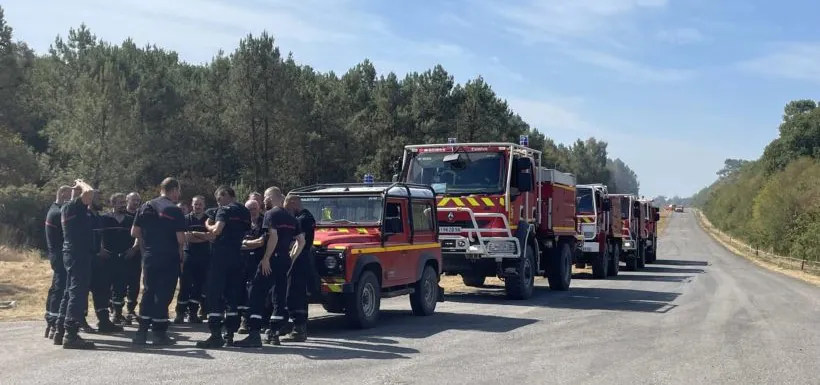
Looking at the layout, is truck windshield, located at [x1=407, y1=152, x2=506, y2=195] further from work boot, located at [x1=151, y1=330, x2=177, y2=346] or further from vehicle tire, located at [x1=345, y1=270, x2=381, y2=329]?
work boot, located at [x1=151, y1=330, x2=177, y2=346]

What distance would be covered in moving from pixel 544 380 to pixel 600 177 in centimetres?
14482

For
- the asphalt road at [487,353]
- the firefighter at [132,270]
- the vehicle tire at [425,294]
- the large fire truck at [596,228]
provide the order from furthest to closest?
the large fire truck at [596,228] < the vehicle tire at [425,294] < the firefighter at [132,270] < the asphalt road at [487,353]

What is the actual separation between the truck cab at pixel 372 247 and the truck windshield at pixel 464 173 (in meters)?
2.38

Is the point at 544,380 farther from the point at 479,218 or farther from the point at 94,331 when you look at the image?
the point at 479,218

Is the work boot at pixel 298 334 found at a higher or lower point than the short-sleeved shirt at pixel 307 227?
lower

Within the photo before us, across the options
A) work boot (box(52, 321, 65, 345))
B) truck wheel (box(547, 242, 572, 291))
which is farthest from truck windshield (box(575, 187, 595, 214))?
work boot (box(52, 321, 65, 345))

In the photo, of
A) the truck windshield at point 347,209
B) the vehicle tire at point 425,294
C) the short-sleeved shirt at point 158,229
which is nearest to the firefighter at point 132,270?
the short-sleeved shirt at point 158,229

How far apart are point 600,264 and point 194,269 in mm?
17419

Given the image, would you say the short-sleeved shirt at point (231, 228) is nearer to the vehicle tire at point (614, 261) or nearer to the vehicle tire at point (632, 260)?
the vehicle tire at point (614, 261)

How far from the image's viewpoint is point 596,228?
25.0 meters

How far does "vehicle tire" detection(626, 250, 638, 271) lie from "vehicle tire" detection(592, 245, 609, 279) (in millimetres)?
5114

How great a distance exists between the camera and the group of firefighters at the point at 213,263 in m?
9.38

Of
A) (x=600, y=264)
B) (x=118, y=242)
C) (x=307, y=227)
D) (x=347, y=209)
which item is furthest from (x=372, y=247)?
(x=600, y=264)

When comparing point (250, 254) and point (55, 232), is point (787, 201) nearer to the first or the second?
point (250, 254)
